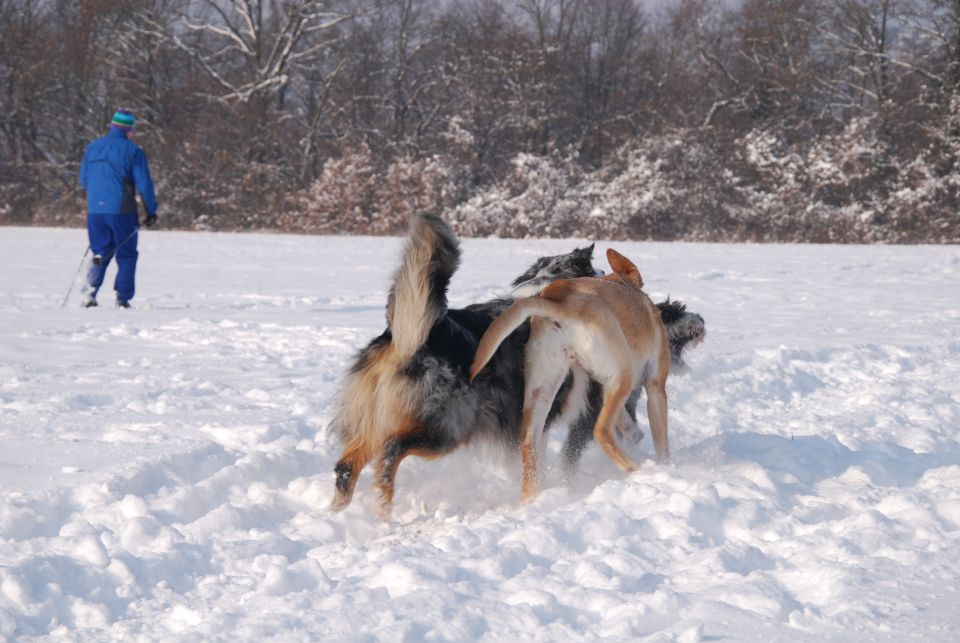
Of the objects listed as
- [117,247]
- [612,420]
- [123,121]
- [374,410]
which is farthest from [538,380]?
[123,121]

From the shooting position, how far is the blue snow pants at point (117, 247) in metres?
9.39

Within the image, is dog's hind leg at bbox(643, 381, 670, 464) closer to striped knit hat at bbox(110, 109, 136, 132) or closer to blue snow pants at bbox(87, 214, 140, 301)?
blue snow pants at bbox(87, 214, 140, 301)

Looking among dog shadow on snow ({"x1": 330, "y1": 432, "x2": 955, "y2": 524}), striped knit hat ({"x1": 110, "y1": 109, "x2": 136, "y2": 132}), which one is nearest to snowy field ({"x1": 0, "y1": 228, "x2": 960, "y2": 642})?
dog shadow on snow ({"x1": 330, "y1": 432, "x2": 955, "y2": 524})

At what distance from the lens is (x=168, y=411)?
516 cm

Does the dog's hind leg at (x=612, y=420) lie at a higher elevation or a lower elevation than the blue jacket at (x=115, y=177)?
lower

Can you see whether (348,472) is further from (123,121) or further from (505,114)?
(505,114)

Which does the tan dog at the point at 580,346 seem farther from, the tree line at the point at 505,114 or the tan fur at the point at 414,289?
the tree line at the point at 505,114

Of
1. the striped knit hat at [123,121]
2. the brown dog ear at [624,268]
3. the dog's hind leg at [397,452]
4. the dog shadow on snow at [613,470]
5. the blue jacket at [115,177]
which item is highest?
the striped knit hat at [123,121]

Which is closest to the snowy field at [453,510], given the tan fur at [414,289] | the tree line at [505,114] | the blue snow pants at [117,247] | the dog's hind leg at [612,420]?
the dog's hind leg at [612,420]

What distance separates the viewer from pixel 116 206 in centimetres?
950

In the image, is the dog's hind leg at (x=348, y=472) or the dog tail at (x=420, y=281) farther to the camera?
the dog's hind leg at (x=348, y=472)

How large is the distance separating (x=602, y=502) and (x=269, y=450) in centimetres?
170

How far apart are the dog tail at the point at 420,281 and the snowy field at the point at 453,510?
28.2 inches

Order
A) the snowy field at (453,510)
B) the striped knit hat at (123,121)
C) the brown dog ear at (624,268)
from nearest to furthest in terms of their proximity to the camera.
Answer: the snowy field at (453,510), the brown dog ear at (624,268), the striped knit hat at (123,121)
